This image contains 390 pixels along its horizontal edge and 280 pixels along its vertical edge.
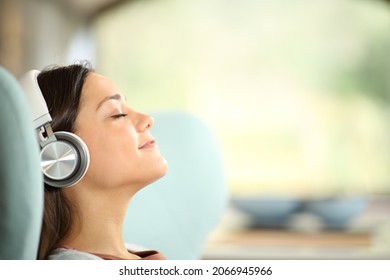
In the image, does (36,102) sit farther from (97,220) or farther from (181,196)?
(181,196)

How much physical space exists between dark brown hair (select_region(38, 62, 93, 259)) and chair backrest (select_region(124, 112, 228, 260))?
0.18m

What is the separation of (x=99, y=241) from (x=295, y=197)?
66cm

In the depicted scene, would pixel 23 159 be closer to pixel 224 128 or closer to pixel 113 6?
pixel 113 6

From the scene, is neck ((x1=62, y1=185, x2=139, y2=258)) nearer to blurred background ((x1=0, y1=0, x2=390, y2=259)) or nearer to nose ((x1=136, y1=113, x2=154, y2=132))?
nose ((x1=136, y1=113, x2=154, y2=132))

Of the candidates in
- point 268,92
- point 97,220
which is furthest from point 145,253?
point 268,92

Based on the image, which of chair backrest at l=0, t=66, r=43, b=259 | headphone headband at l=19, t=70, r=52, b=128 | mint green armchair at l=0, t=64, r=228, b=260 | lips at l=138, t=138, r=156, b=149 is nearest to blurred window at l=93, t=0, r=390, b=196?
mint green armchair at l=0, t=64, r=228, b=260

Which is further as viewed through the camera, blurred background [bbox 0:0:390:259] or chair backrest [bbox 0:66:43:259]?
blurred background [bbox 0:0:390:259]

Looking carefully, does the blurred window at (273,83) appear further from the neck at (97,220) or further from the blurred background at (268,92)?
the neck at (97,220)

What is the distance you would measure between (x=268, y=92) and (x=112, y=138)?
1.94ft

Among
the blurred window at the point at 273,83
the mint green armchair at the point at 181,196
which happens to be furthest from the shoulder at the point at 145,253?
the blurred window at the point at 273,83

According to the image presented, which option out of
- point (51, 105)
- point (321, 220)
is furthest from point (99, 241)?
point (321, 220)

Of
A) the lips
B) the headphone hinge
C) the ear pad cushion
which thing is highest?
the lips

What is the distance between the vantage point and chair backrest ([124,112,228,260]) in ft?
3.52

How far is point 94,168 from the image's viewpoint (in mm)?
903
